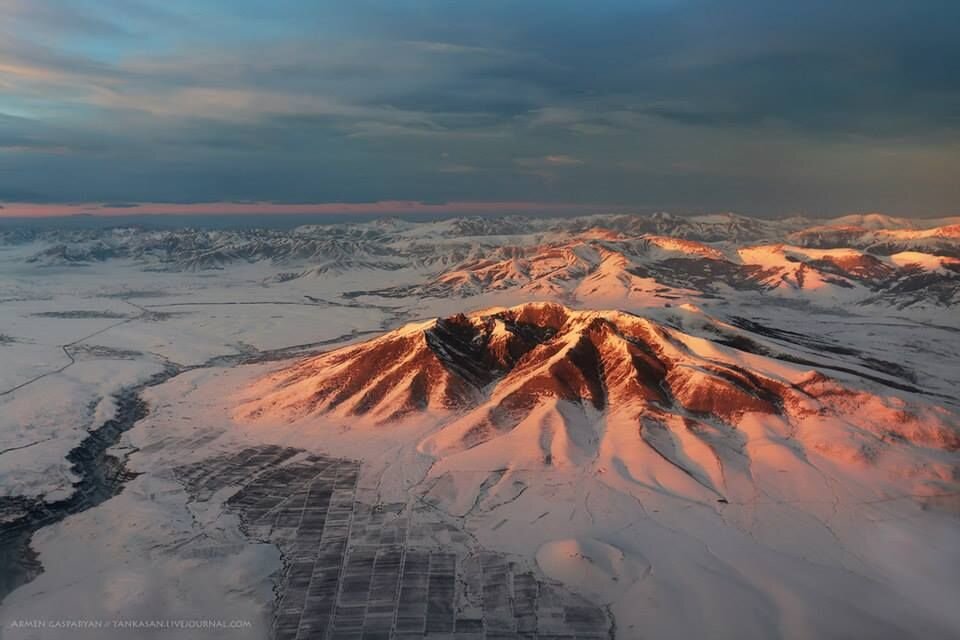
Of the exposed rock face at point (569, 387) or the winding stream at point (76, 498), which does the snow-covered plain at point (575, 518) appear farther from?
the exposed rock face at point (569, 387)

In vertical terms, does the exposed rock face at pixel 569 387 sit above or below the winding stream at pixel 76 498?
above

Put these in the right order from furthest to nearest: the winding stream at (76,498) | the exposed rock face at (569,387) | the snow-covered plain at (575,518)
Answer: the exposed rock face at (569,387) < the winding stream at (76,498) < the snow-covered plain at (575,518)

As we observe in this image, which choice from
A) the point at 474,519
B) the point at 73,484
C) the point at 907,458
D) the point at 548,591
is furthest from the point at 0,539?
the point at 907,458

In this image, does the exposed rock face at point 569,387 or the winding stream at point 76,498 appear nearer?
the winding stream at point 76,498

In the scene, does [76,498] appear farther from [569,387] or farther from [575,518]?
[569,387]

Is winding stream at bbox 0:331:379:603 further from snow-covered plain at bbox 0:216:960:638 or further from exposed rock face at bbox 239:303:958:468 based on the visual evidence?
exposed rock face at bbox 239:303:958:468

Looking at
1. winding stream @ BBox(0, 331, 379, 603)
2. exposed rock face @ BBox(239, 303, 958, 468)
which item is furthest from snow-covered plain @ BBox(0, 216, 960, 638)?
exposed rock face @ BBox(239, 303, 958, 468)

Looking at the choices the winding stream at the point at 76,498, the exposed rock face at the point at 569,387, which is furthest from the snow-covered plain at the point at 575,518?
the exposed rock face at the point at 569,387

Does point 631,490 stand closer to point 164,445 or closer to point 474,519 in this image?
point 474,519

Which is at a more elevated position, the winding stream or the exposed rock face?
the exposed rock face

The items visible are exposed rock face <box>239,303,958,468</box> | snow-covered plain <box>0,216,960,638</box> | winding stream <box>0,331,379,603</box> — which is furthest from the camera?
exposed rock face <box>239,303,958,468</box>

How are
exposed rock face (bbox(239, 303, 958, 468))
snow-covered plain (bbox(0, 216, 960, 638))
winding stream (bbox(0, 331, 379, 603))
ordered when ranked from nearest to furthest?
snow-covered plain (bbox(0, 216, 960, 638)) < winding stream (bbox(0, 331, 379, 603)) < exposed rock face (bbox(239, 303, 958, 468))
